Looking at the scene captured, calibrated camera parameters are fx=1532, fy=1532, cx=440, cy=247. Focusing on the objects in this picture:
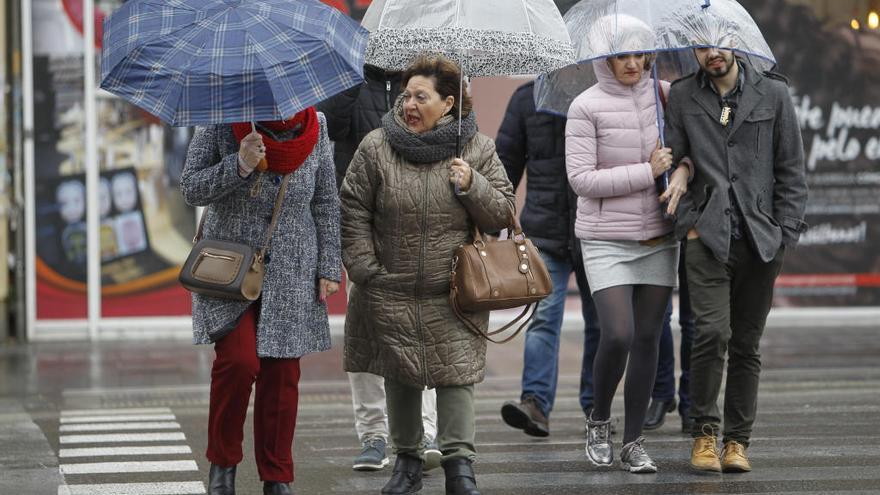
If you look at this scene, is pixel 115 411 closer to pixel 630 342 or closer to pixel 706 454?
pixel 630 342

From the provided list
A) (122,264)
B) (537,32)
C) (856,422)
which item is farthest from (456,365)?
(122,264)

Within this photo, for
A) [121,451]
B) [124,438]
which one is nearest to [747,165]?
[121,451]

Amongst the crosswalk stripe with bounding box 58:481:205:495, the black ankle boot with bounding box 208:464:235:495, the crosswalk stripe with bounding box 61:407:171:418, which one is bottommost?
the crosswalk stripe with bounding box 61:407:171:418

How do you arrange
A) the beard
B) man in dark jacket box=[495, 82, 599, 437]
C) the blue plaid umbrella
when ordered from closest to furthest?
the blue plaid umbrella → the beard → man in dark jacket box=[495, 82, 599, 437]

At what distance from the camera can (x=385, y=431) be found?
712 centimetres

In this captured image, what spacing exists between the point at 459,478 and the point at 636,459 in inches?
44.6

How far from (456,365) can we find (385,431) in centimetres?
118

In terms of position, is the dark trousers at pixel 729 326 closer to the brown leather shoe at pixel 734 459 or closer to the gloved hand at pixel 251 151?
the brown leather shoe at pixel 734 459

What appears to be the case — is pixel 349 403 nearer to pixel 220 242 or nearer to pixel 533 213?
pixel 533 213

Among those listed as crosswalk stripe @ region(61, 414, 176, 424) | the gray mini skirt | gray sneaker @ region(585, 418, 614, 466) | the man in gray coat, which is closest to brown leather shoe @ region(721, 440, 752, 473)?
the man in gray coat

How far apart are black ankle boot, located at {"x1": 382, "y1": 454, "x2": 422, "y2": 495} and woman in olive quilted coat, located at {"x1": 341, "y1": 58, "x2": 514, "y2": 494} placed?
0.76ft

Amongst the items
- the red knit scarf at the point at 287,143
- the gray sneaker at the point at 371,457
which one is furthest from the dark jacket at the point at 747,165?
the red knit scarf at the point at 287,143

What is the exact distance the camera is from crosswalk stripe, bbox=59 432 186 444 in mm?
8000

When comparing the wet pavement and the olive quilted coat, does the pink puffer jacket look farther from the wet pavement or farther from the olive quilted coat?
the wet pavement
